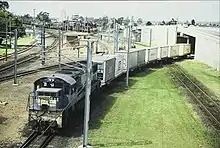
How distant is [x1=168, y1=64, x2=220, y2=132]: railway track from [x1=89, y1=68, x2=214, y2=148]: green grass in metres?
1.09

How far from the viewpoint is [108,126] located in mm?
22719

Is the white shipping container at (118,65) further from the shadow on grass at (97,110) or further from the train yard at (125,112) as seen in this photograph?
the shadow on grass at (97,110)

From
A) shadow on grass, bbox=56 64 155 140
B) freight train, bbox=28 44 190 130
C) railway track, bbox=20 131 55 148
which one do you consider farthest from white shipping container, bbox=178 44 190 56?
railway track, bbox=20 131 55 148

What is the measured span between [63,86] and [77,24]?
105052 millimetres

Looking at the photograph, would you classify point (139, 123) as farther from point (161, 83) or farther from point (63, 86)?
point (161, 83)

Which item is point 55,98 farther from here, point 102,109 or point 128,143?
point 102,109

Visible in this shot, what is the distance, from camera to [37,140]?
757 inches

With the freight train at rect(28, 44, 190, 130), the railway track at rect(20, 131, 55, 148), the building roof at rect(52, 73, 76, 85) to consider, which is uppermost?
the building roof at rect(52, 73, 76, 85)

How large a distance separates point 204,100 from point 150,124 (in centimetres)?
1094

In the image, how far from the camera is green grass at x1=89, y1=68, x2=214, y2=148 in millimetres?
20016

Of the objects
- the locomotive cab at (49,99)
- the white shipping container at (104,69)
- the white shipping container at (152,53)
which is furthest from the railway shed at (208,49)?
the locomotive cab at (49,99)

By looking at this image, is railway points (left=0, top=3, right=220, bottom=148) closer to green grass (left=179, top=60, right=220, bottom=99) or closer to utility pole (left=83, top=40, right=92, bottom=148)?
utility pole (left=83, top=40, right=92, bottom=148)

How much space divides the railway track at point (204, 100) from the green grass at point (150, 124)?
109 centimetres

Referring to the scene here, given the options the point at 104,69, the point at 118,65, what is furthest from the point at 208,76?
the point at 104,69
